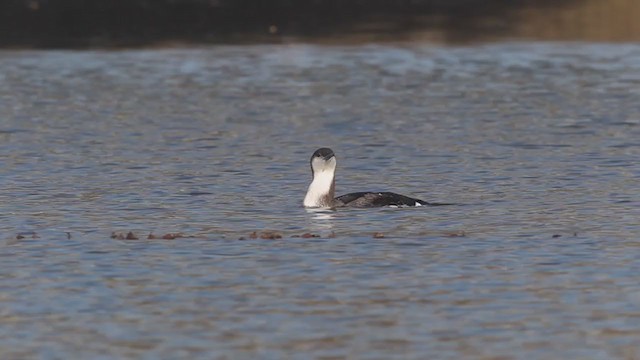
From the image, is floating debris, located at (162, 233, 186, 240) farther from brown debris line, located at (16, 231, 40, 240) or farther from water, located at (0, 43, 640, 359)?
brown debris line, located at (16, 231, 40, 240)

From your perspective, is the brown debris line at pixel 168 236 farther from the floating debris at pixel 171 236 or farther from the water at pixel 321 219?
the water at pixel 321 219

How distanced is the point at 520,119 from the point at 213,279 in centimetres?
1915

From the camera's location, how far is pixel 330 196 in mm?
22516

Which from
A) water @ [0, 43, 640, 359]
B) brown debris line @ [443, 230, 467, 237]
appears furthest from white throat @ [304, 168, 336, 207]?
brown debris line @ [443, 230, 467, 237]

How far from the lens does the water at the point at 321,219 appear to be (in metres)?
14.1

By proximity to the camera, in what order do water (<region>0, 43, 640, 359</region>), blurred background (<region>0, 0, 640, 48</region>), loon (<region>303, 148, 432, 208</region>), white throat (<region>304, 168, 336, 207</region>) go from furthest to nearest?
blurred background (<region>0, 0, 640, 48</region>) < white throat (<region>304, 168, 336, 207</region>) < loon (<region>303, 148, 432, 208</region>) < water (<region>0, 43, 640, 359</region>)

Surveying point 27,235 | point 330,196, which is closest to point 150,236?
point 27,235

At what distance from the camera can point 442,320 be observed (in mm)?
14359

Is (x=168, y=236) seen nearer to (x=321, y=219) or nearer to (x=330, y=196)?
(x=321, y=219)

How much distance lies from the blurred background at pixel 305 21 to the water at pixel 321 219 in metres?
12.5

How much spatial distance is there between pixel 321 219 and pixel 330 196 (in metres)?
1.30

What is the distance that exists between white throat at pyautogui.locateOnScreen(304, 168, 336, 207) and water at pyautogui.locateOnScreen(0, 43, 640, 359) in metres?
0.70

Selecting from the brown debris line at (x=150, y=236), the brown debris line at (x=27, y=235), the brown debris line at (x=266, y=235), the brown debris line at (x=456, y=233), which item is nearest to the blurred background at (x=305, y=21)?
the brown debris line at (x=27, y=235)

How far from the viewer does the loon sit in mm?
22000
